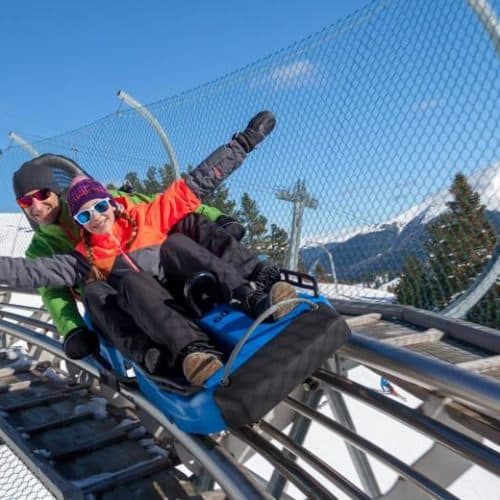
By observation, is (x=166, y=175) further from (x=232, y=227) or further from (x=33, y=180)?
(x=232, y=227)

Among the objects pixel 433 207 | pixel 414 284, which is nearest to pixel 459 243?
pixel 433 207

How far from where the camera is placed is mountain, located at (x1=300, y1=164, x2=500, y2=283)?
231 centimetres

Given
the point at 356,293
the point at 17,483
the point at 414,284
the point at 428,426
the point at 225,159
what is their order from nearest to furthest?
the point at 428,426 → the point at 225,159 → the point at 17,483 → the point at 414,284 → the point at 356,293

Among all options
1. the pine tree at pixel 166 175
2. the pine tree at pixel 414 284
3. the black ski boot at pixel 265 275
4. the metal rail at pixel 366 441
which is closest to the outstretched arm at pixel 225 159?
the black ski boot at pixel 265 275

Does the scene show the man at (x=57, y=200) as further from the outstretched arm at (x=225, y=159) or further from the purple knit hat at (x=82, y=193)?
the purple knit hat at (x=82, y=193)

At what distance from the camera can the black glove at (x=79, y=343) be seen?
73.7 inches

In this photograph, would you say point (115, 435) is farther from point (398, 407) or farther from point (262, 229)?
point (262, 229)

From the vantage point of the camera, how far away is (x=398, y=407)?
1342 mm

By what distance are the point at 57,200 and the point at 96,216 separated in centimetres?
39

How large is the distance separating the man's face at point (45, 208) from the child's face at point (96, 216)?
0.33 metres

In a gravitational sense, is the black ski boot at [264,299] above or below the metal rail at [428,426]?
above

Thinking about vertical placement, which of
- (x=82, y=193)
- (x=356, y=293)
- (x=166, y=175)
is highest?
(x=166, y=175)

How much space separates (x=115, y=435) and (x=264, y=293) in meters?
0.94

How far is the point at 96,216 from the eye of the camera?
1882 millimetres
